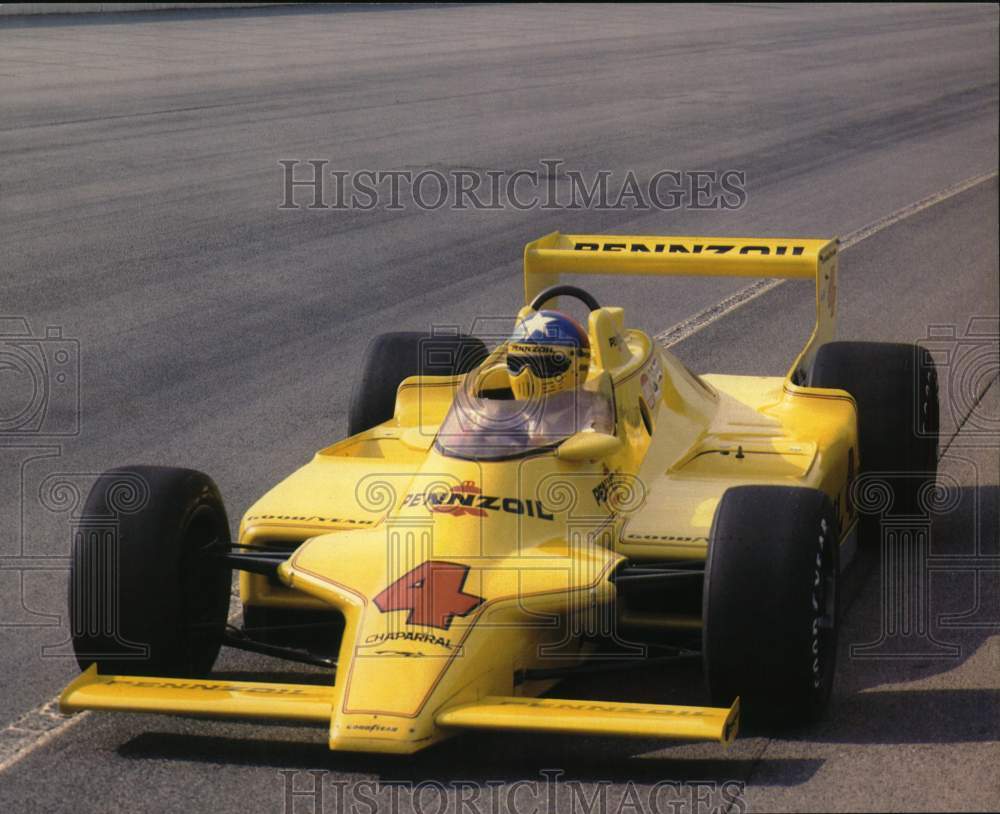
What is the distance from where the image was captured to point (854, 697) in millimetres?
6289

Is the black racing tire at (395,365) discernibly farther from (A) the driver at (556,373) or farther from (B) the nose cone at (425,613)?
(B) the nose cone at (425,613)

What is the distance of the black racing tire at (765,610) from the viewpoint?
5.68m

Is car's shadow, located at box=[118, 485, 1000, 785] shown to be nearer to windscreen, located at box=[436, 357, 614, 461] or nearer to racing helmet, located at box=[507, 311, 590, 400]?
windscreen, located at box=[436, 357, 614, 461]

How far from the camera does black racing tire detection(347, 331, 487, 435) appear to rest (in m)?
8.17

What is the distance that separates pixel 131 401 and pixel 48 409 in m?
0.47

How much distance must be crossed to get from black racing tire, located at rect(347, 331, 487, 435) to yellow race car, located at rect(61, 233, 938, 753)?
562 millimetres

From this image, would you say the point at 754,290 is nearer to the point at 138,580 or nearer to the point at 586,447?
the point at 586,447

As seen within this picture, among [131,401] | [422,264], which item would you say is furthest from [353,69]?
[131,401]
